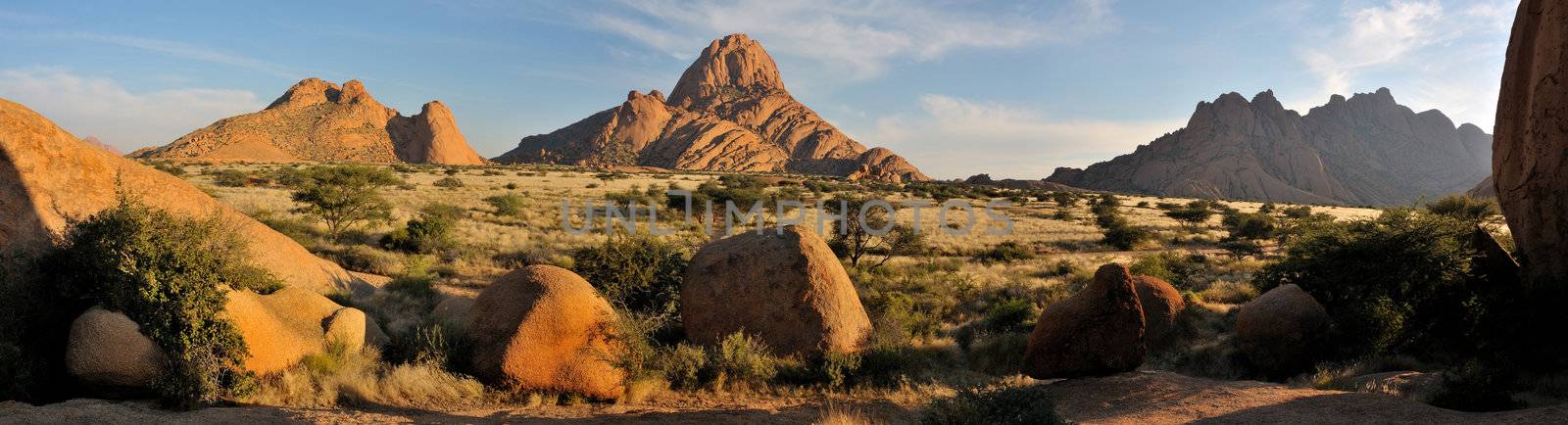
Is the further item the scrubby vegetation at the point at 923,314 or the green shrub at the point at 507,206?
the green shrub at the point at 507,206

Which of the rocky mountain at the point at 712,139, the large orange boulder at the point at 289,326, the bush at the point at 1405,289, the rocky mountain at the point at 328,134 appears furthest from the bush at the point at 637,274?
the rocky mountain at the point at 712,139

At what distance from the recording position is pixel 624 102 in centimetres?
16938

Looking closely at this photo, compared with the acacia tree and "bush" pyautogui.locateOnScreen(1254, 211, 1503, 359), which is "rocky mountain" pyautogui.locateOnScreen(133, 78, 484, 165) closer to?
the acacia tree

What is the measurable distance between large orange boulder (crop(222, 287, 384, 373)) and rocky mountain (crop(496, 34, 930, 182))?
4728 inches

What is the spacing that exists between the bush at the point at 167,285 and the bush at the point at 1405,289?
16.7m

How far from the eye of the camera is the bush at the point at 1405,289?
10352mm

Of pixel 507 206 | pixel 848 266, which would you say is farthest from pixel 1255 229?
pixel 507 206

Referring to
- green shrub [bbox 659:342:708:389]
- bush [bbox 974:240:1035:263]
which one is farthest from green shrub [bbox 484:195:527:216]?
green shrub [bbox 659:342:708:389]

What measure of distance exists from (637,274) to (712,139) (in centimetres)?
14339

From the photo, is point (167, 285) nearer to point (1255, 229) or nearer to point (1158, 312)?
point (1158, 312)

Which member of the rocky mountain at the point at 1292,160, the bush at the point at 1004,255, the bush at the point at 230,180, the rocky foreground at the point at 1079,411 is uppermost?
the rocky mountain at the point at 1292,160

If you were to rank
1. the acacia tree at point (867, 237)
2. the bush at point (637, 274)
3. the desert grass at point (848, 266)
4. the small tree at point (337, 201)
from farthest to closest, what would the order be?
the acacia tree at point (867, 237) < the small tree at point (337, 201) < the bush at point (637, 274) < the desert grass at point (848, 266)

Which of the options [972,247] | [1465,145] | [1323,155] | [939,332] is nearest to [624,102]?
[972,247]

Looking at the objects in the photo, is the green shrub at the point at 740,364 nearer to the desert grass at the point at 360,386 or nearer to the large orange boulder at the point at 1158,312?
the desert grass at the point at 360,386
